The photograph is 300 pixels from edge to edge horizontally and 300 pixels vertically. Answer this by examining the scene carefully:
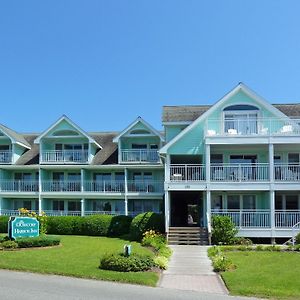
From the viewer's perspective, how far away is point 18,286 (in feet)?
38.1

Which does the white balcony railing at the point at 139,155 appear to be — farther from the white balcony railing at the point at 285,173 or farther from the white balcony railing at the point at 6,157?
the white balcony railing at the point at 285,173

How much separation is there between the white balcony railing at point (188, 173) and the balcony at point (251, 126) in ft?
8.40

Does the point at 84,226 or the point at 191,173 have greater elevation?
the point at 191,173

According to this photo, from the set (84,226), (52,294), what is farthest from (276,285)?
(84,226)

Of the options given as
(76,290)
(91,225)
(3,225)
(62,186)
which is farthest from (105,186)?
(76,290)

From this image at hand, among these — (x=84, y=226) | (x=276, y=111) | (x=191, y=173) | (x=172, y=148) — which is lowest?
(x=84, y=226)

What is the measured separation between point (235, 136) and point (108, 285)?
54.2ft

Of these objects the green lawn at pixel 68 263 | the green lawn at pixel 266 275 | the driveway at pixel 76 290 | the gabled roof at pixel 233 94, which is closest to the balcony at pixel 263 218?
the green lawn at pixel 266 275

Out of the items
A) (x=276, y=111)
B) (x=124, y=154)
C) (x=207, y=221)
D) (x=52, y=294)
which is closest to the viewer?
(x=52, y=294)

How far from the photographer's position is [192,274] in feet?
49.1

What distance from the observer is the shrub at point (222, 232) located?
24.2 metres

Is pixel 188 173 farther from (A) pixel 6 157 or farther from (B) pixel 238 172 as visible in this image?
(A) pixel 6 157

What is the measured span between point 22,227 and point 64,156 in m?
14.7

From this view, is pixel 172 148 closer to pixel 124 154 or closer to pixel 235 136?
pixel 235 136
